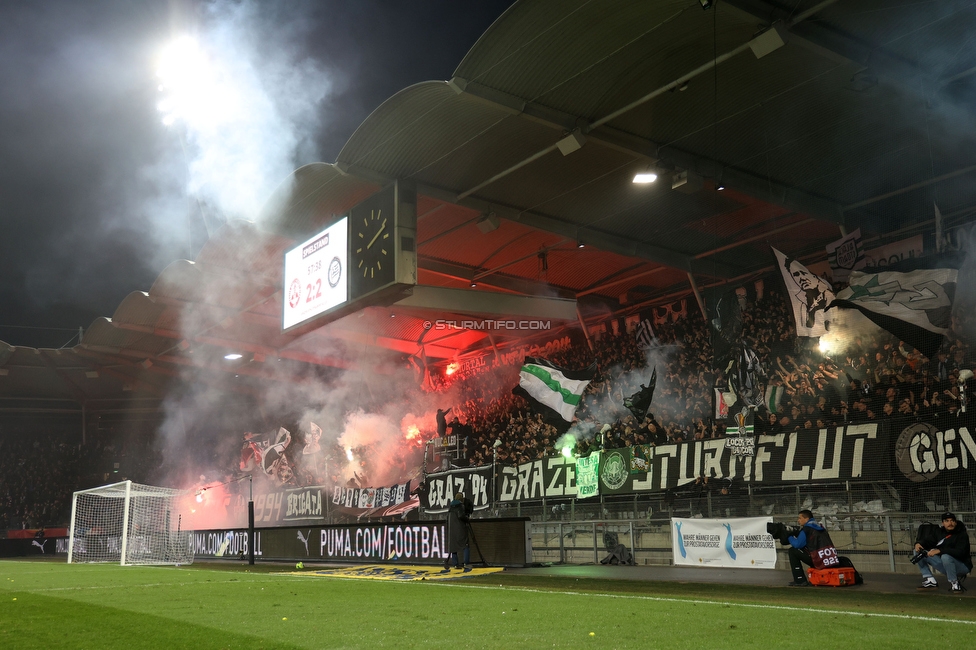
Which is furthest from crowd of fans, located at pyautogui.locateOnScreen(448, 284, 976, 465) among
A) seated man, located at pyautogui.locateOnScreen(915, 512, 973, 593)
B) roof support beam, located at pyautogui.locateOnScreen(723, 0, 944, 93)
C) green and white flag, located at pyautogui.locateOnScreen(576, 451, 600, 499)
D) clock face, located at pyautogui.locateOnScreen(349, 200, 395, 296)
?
clock face, located at pyautogui.locateOnScreen(349, 200, 395, 296)

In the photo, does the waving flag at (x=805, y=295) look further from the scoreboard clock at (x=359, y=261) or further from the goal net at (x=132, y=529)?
the goal net at (x=132, y=529)

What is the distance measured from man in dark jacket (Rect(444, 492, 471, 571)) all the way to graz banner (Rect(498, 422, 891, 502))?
17.8 ft

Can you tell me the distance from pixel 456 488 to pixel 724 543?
975 cm

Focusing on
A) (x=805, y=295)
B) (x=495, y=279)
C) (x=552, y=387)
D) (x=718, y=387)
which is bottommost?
(x=718, y=387)

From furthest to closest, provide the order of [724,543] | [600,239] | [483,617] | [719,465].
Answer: [600,239] < [719,465] < [724,543] < [483,617]

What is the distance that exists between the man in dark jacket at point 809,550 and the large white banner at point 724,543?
2.49 meters

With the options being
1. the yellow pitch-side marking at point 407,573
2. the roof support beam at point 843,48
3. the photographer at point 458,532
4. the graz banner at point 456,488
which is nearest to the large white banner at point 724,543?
the yellow pitch-side marking at point 407,573

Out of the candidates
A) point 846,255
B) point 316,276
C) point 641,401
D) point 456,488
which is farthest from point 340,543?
point 846,255

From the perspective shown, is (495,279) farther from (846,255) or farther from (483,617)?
(483,617)

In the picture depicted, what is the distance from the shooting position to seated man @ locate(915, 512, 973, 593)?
36.2 feet

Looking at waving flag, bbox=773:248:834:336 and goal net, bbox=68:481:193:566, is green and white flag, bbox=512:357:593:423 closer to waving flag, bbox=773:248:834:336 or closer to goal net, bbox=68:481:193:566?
waving flag, bbox=773:248:834:336

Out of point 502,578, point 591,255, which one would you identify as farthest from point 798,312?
point 502,578

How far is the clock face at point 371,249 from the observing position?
19.7m

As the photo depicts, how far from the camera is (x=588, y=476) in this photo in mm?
21812
